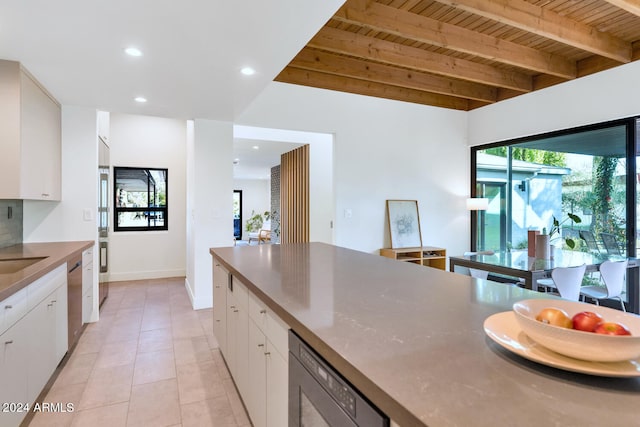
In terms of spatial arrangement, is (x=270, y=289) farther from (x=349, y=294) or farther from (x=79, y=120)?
(x=79, y=120)

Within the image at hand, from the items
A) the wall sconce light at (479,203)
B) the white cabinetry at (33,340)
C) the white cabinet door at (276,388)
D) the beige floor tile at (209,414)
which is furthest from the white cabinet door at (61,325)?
the wall sconce light at (479,203)

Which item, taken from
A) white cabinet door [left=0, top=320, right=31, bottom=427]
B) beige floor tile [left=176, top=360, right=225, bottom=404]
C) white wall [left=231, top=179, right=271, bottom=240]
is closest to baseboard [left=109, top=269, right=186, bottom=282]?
beige floor tile [left=176, top=360, right=225, bottom=404]

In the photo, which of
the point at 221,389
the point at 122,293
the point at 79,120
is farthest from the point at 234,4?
the point at 122,293

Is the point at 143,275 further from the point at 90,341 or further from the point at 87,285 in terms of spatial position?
the point at 90,341

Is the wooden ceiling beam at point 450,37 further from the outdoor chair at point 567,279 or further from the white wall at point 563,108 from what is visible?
the outdoor chair at point 567,279

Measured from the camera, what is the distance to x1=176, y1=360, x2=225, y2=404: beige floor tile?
2.26 metres

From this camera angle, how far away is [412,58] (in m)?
3.96

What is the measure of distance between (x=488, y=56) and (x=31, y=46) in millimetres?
3982

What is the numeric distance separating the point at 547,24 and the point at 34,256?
4.72 metres

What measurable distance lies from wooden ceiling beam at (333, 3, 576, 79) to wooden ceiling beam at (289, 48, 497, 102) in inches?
40.3

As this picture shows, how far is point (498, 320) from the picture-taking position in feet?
3.36

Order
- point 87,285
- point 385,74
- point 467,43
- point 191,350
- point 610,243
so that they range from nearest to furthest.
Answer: point 191,350, point 87,285, point 467,43, point 610,243, point 385,74

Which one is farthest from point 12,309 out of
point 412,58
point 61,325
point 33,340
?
point 412,58

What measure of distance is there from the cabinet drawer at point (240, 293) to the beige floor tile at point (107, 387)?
990 mm
